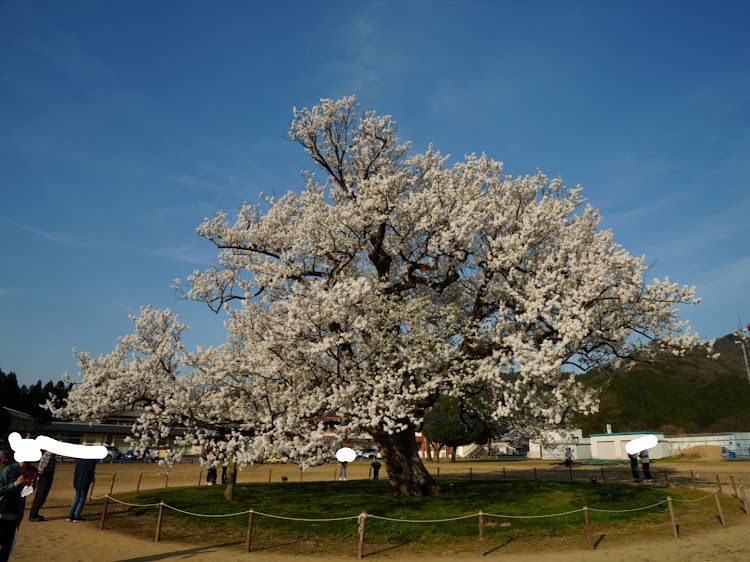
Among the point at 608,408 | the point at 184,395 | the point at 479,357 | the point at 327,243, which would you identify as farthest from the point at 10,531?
the point at 608,408

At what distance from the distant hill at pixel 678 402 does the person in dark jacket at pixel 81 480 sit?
81577 millimetres

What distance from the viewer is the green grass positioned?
50.4 feet

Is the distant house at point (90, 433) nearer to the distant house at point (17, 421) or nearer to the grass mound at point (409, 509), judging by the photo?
the distant house at point (17, 421)

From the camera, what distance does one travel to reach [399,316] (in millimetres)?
17672

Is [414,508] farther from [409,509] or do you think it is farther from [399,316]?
[399,316]

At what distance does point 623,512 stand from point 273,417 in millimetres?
12900

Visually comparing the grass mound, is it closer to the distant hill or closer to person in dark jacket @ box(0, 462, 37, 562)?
person in dark jacket @ box(0, 462, 37, 562)

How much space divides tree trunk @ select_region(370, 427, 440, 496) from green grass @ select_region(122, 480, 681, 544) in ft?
2.16

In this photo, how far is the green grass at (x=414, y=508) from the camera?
15.4m

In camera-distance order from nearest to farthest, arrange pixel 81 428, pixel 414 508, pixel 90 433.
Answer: pixel 414 508 → pixel 90 433 → pixel 81 428

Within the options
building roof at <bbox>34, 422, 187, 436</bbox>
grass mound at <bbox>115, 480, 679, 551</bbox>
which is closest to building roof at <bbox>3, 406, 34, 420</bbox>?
building roof at <bbox>34, 422, 187, 436</bbox>

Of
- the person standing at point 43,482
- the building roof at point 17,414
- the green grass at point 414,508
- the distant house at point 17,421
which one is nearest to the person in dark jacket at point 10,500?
the green grass at point 414,508

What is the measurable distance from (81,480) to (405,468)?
11.7 m

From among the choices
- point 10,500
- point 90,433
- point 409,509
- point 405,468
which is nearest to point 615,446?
point 405,468
